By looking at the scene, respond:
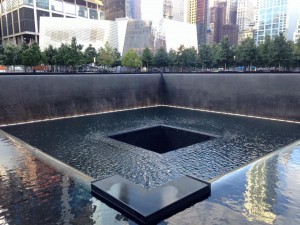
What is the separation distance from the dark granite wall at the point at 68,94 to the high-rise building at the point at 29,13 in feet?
121

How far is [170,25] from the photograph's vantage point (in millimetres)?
49688

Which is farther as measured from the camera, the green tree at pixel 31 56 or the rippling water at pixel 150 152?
the green tree at pixel 31 56

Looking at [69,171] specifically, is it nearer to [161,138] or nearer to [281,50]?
[161,138]

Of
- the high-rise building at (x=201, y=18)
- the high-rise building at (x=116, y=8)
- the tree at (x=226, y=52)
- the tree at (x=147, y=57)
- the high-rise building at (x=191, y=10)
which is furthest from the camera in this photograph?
the high-rise building at (x=191, y=10)

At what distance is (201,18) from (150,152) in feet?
309

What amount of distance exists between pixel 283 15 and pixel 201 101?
66.4 m

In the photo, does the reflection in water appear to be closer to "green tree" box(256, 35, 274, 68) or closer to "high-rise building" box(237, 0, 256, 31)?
"green tree" box(256, 35, 274, 68)

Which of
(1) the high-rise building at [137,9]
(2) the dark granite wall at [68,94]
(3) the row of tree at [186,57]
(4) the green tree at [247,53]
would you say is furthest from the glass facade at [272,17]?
(2) the dark granite wall at [68,94]

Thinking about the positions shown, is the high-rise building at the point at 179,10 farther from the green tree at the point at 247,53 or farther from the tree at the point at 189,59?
the green tree at the point at 247,53

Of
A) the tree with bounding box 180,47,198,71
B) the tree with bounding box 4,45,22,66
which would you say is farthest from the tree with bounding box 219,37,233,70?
the tree with bounding box 4,45,22,66

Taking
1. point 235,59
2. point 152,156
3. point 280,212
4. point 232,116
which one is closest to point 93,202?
point 280,212

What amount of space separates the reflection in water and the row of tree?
74.0 ft

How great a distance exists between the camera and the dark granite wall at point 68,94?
39.2ft

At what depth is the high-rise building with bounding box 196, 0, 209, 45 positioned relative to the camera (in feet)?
295
